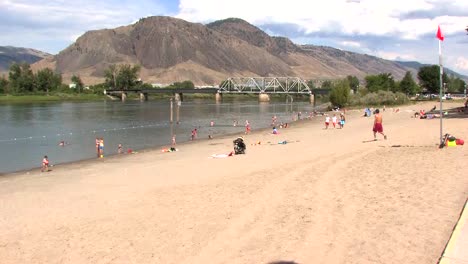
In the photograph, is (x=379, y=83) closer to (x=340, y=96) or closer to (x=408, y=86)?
(x=408, y=86)

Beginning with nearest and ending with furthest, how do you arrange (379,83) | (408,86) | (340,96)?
(340,96) → (379,83) → (408,86)

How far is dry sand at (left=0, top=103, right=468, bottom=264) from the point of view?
33.8 ft

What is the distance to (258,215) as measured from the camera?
13.0m

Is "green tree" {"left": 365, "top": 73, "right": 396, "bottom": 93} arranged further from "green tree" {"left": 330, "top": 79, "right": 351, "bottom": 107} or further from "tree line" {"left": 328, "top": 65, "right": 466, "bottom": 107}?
"green tree" {"left": 330, "top": 79, "right": 351, "bottom": 107}

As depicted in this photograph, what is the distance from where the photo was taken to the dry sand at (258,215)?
1029 centimetres

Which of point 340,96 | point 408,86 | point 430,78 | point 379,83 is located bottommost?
point 340,96

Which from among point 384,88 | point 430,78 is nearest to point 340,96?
point 384,88

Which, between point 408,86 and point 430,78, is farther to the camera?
point 430,78

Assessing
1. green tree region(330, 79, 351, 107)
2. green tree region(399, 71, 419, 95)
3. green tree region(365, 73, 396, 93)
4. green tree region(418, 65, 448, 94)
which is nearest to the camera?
green tree region(330, 79, 351, 107)

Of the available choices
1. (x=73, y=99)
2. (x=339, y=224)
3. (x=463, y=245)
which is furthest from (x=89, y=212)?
(x=73, y=99)

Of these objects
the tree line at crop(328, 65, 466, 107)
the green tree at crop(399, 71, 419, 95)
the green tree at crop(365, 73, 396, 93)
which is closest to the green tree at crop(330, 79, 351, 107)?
the tree line at crop(328, 65, 466, 107)

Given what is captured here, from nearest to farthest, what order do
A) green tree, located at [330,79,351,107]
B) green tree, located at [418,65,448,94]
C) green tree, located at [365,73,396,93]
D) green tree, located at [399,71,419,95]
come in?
green tree, located at [330,79,351,107] → green tree, located at [365,73,396,93] → green tree, located at [399,71,419,95] → green tree, located at [418,65,448,94]

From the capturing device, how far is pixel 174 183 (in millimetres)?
19906

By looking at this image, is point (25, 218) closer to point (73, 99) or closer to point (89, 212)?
point (89, 212)
